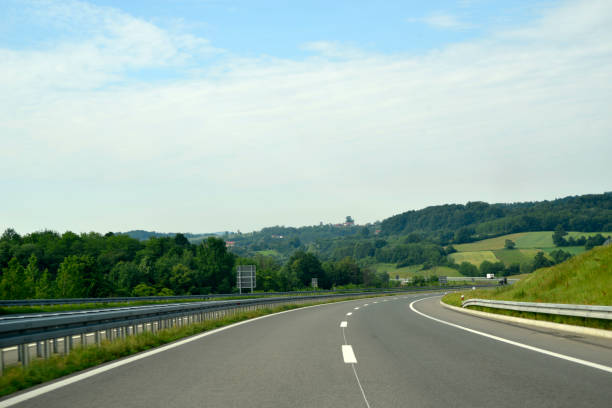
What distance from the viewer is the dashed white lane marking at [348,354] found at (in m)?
9.88

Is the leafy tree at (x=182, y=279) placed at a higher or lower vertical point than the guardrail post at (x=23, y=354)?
lower

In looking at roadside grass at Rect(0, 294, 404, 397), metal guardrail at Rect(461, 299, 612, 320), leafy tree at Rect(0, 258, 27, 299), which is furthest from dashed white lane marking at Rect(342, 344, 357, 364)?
leafy tree at Rect(0, 258, 27, 299)

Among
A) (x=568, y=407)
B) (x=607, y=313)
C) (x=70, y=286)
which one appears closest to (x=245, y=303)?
(x=607, y=313)

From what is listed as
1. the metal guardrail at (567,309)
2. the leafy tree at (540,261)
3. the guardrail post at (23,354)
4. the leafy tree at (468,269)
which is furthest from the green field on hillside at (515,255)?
the guardrail post at (23,354)

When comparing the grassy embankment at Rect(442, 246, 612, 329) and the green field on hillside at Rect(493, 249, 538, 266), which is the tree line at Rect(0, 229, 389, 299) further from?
the grassy embankment at Rect(442, 246, 612, 329)

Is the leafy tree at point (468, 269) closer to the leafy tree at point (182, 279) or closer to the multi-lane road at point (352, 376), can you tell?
the leafy tree at point (182, 279)

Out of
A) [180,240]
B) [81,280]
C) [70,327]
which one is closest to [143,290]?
[81,280]

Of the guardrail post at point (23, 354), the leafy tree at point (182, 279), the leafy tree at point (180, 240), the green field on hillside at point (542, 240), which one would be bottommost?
the leafy tree at point (182, 279)

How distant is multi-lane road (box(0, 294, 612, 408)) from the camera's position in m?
6.62

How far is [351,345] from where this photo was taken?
12.5m

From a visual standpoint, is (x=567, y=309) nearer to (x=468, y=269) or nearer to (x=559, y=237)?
(x=468, y=269)

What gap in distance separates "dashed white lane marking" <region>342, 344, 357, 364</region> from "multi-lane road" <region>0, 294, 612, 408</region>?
32 millimetres

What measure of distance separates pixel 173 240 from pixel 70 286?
64402 mm

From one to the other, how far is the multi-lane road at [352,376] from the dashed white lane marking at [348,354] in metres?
0.03
